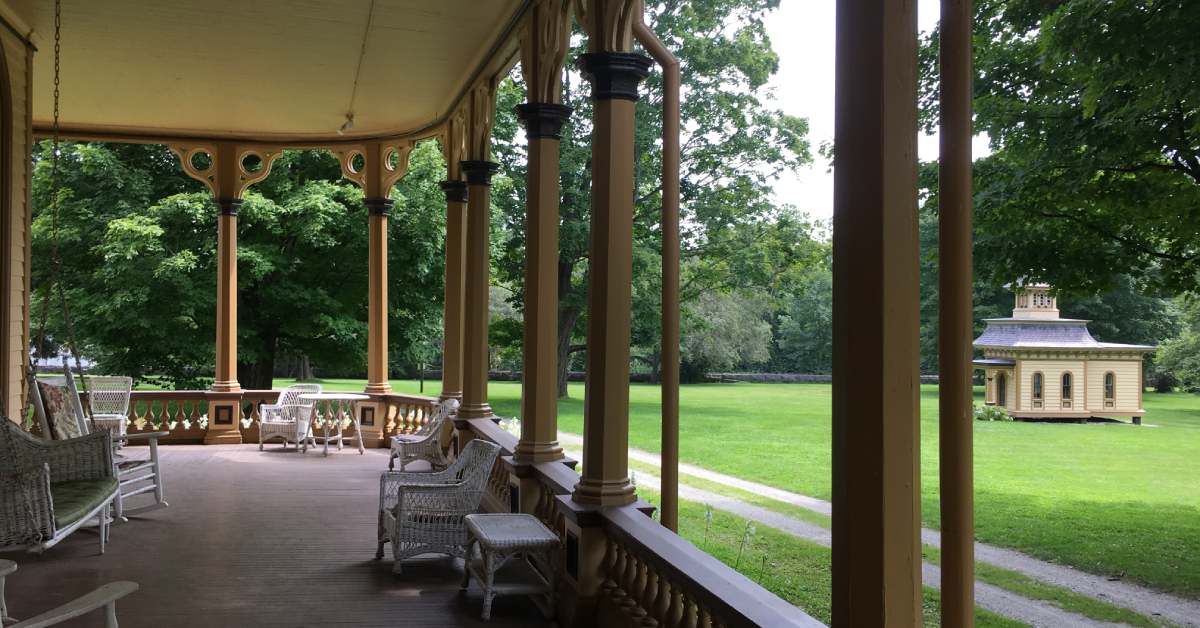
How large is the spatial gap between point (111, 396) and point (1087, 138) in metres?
11.0

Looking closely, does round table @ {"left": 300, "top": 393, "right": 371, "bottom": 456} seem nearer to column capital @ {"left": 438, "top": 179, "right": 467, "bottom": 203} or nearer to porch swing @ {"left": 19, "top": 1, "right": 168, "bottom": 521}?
porch swing @ {"left": 19, "top": 1, "right": 168, "bottom": 521}

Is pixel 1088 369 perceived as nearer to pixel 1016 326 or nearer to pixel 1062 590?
pixel 1016 326

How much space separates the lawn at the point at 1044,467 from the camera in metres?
11.3

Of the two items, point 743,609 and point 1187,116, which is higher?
point 1187,116

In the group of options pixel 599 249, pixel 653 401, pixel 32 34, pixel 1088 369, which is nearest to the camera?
pixel 599 249

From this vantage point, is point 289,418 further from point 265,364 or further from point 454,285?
point 265,364

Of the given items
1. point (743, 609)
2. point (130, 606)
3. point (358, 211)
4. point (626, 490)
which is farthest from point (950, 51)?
point (358, 211)

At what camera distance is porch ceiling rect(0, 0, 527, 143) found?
6.87 m

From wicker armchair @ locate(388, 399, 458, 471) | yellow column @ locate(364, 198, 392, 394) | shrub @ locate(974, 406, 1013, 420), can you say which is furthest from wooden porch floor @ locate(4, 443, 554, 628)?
shrub @ locate(974, 406, 1013, 420)

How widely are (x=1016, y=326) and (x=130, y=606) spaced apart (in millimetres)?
20012

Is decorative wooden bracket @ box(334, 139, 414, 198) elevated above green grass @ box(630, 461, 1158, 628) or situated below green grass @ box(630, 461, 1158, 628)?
above

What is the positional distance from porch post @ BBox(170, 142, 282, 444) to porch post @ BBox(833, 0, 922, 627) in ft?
36.8

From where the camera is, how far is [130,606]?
4895 millimetres

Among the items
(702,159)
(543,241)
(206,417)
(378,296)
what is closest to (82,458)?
(543,241)
